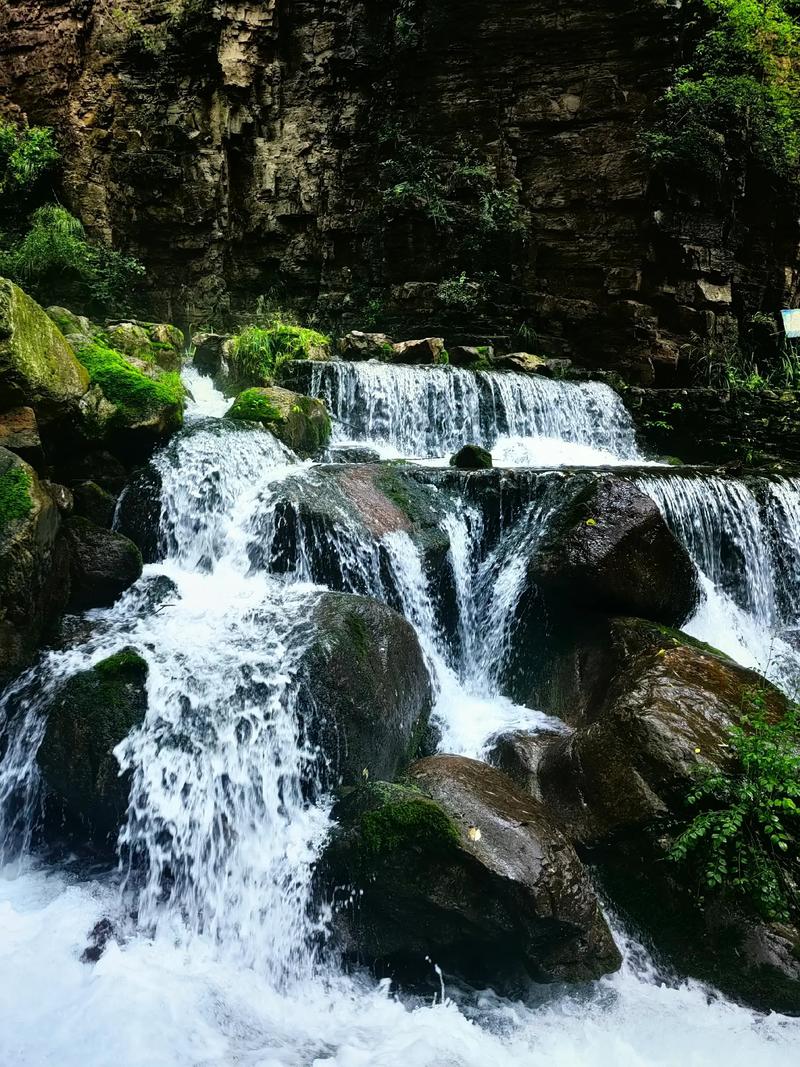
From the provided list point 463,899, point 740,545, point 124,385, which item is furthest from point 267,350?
point 463,899

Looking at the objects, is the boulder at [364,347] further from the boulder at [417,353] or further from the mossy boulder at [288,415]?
the mossy boulder at [288,415]

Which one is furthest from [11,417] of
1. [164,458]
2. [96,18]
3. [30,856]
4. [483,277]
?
[96,18]

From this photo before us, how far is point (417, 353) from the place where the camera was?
12047 millimetres

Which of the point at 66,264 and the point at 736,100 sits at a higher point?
the point at 736,100

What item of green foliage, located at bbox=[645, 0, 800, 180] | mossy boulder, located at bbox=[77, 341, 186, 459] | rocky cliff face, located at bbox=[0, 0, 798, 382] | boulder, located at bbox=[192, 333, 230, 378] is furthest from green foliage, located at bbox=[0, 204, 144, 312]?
green foliage, located at bbox=[645, 0, 800, 180]

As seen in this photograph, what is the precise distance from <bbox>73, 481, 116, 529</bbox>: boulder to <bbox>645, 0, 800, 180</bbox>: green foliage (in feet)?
40.0

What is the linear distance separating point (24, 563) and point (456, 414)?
7333mm

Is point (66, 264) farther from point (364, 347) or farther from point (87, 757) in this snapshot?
point (87, 757)

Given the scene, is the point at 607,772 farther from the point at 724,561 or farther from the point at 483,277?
the point at 483,277

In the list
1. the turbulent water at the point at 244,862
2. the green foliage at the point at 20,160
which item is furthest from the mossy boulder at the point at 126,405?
Result: the green foliage at the point at 20,160

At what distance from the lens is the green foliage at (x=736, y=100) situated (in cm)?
1248

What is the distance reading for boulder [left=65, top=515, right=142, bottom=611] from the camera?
544 cm

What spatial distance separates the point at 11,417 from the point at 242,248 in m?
11.3

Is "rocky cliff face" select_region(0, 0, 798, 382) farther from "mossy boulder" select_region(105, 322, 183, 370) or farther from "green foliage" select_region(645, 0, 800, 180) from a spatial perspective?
"mossy boulder" select_region(105, 322, 183, 370)
